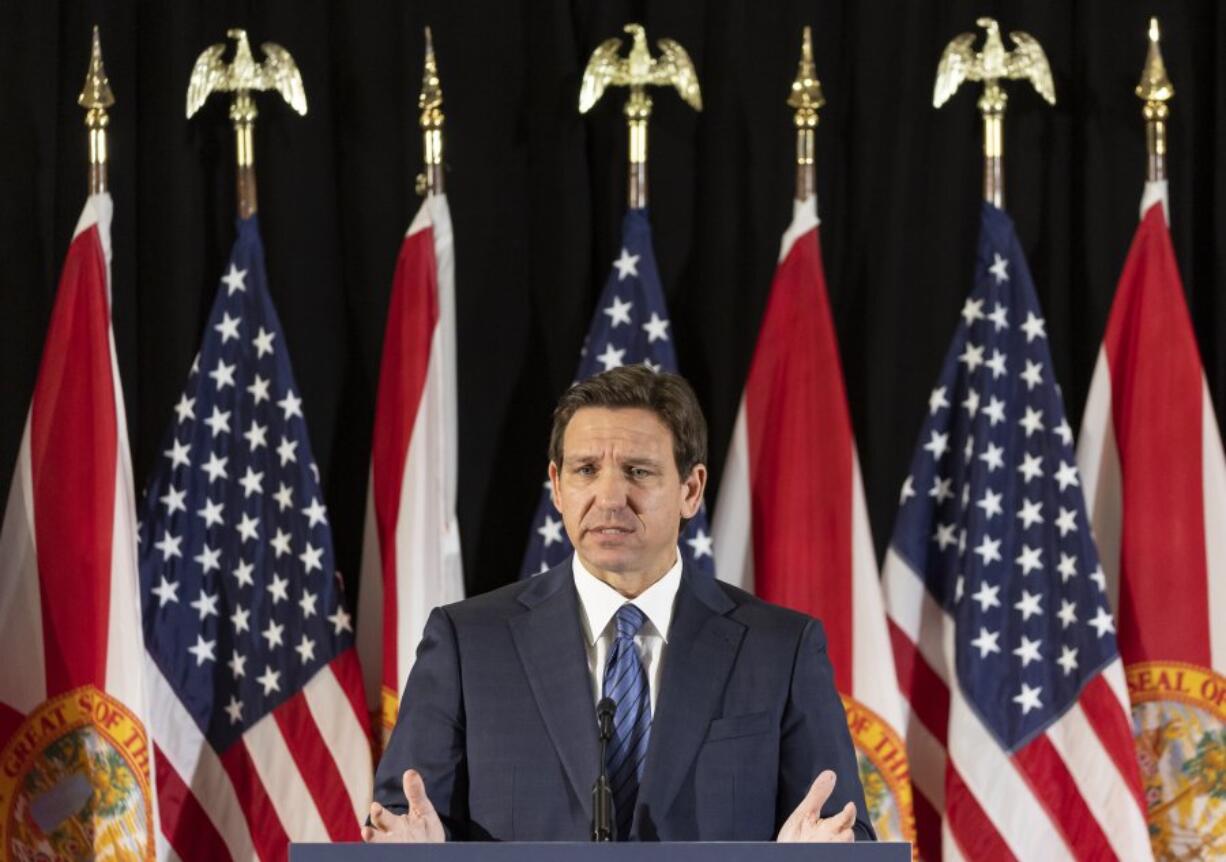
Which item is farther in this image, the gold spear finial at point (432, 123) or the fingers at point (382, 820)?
the gold spear finial at point (432, 123)

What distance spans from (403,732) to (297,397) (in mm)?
2348

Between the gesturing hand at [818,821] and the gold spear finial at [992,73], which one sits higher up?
the gold spear finial at [992,73]

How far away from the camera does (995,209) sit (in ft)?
16.4

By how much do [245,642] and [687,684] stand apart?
2372mm

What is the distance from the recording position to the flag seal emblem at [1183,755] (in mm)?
4828

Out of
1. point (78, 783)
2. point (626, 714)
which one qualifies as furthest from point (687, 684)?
point (78, 783)

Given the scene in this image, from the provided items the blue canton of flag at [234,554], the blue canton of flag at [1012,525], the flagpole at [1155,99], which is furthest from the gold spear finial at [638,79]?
the flagpole at [1155,99]

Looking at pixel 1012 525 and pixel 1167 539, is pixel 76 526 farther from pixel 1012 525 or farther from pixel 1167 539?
pixel 1167 539

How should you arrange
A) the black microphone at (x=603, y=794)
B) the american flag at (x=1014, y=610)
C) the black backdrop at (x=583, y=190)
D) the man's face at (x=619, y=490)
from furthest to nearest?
1. the black backdrop at (x=583, y=190)
2. the american flag at (x=1014, y=610)
3. the man's face at (x=619, y=490)
4. the black microphone at (x=603, y=794)

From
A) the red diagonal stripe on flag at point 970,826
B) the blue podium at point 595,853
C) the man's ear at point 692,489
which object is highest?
the man's ear at point 692,489

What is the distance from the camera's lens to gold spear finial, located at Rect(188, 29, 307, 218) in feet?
16.2

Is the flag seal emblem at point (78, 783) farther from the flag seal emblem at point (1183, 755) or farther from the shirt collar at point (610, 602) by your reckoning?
the flag seal emblem at point (1183, 755)

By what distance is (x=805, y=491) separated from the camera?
193 inches

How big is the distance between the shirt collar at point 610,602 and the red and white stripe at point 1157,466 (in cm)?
241
